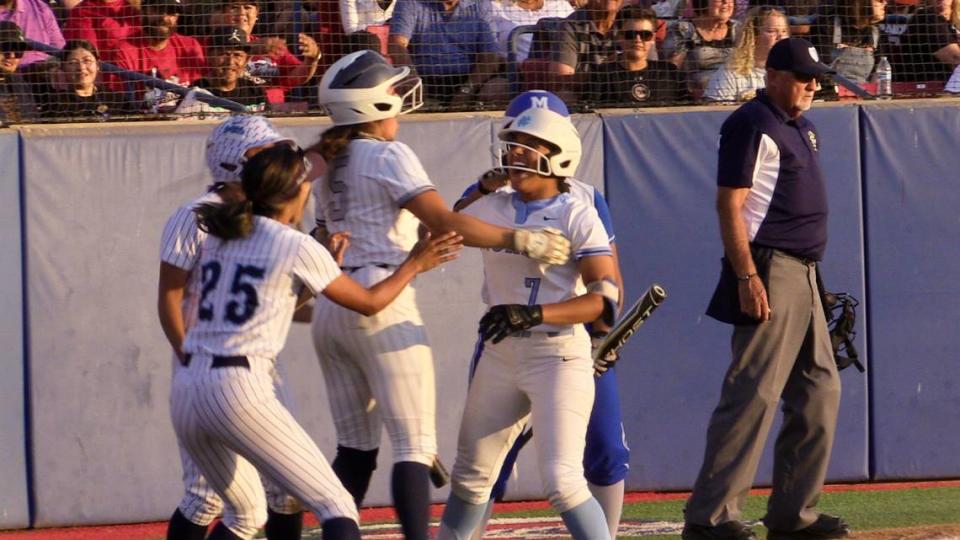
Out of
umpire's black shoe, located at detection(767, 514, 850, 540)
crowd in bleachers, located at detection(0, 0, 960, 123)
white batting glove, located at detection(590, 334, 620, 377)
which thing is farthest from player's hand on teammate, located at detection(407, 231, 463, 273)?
crowd in bleachers, located at detection(0, 0, 960, 123)

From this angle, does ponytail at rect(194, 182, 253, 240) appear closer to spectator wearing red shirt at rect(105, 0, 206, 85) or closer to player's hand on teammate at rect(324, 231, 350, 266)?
player's hand on teammate at rect(324, 231, 350, 266)

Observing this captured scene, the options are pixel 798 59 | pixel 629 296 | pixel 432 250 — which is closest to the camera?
pixel 432 250

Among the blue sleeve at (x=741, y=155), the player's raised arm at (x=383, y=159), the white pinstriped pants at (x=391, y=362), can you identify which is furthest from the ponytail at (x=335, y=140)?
the blue sleeve at (x=741, y=155)

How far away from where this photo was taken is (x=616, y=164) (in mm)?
8234

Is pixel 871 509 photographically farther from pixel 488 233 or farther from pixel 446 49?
pixel 446 49

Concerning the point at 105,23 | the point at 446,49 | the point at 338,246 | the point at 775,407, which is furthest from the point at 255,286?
the point at 105,23

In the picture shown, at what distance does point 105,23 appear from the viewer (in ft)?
Answer: 28.4

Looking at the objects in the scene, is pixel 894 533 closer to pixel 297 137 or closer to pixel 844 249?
pixel 844 249

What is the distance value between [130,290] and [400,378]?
339 cm

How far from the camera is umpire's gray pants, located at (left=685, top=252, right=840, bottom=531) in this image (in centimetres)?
608

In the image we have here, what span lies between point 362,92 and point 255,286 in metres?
1.00

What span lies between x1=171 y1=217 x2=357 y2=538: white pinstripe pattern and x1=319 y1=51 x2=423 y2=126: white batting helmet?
0.77 metres

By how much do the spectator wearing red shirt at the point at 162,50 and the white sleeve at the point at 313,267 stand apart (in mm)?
4504

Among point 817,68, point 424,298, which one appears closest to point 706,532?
point 817,68
